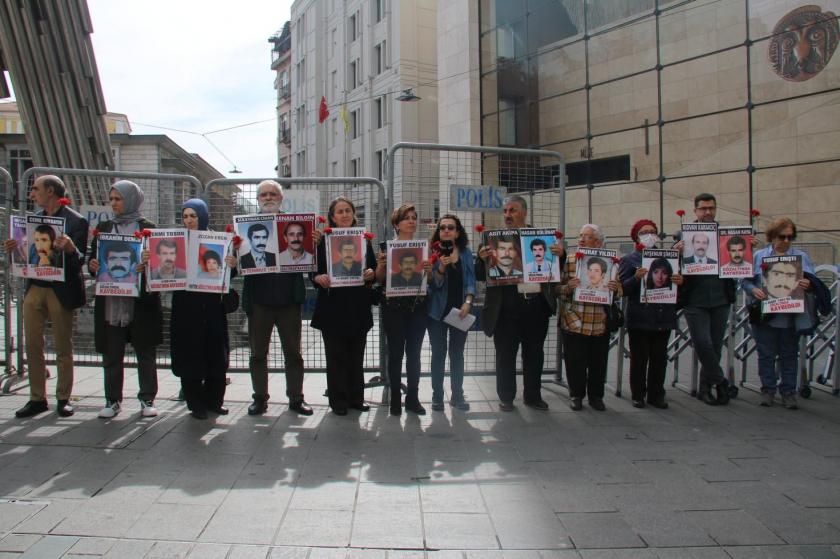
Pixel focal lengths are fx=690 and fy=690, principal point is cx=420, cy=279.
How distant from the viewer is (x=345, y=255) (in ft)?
19.0

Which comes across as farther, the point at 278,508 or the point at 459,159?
the point at 459,159

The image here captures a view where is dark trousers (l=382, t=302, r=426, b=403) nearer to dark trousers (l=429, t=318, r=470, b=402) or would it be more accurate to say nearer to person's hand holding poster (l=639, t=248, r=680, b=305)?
dark trousers (l=429, t=318, r=470, b=402)

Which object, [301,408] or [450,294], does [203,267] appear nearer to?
[301,408]

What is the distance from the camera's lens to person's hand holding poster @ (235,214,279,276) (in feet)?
18.9

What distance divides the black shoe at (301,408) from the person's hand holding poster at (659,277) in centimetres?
314

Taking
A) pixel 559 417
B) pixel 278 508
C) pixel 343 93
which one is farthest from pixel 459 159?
pixel 343 93

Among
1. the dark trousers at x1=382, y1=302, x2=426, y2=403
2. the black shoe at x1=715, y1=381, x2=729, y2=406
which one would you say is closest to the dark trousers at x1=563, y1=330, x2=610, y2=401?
the black shoe at x1=715, y1=381, x2=729, y2=406

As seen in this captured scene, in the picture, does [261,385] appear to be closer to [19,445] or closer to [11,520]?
[19,445]

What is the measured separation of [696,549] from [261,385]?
3846 mm

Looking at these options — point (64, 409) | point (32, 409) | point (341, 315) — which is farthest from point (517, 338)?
point (32, 409)

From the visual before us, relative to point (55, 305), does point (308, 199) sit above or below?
above

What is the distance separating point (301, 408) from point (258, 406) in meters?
0.37

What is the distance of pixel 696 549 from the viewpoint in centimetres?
336

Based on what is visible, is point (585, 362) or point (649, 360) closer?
point (585, 362)
